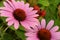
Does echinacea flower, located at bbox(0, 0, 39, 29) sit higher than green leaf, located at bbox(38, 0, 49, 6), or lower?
higher

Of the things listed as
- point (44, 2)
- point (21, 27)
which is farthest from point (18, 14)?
point (44, 2)

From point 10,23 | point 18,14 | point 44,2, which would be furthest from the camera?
point 44,2

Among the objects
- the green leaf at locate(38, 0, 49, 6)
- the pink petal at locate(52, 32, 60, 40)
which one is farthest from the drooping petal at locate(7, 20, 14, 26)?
the green leaf at locate(38, 0, 49, 6)

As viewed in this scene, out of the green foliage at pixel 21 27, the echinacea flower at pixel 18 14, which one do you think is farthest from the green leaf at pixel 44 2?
the echinacea flower at pixel 18 14

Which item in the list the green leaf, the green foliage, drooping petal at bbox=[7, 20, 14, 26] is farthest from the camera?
the green leaf

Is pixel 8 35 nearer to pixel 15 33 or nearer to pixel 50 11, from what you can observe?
pixel 15 33

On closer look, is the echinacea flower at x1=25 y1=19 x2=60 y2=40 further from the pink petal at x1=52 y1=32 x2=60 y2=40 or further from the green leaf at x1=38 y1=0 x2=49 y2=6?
the green leaf at x1=38 y1=0 x2=49 y2=6

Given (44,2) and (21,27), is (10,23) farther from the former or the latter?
(44,2)

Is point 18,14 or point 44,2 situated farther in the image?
point 44,2

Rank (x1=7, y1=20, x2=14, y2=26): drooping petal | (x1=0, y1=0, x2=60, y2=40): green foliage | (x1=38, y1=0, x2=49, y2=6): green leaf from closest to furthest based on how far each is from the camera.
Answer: (x1=7, y1=20, x2=14, y2=26): drooping petal, (x1=0, y1=0, x2=60, y2=40): green foliage, (x1=38, y1=0, x2=49, y2=6): green leaf
